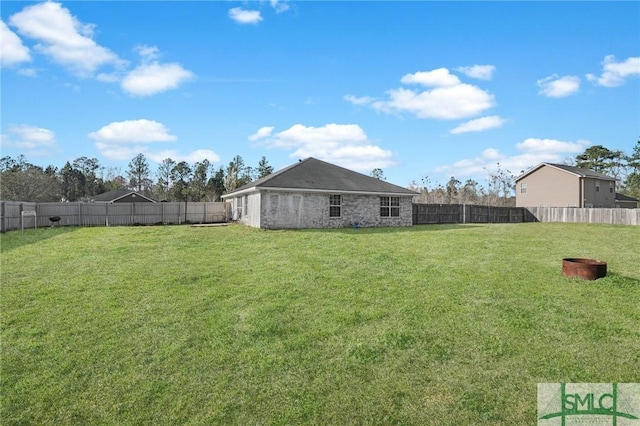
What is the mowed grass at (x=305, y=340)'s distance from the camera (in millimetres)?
3811

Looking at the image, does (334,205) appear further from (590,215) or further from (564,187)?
(564,187)

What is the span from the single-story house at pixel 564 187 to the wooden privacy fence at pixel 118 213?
96.9ft

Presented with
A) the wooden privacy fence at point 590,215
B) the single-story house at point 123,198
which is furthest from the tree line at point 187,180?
A: the wooden privacy fence at point 590,215

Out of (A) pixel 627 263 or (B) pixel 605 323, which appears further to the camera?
(A) pixel 627 263

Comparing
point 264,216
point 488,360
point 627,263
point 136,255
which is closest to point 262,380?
point 488,360

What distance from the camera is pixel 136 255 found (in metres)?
11.4

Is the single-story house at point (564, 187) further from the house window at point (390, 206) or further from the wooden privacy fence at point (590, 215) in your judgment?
the house window at point (390, 206)

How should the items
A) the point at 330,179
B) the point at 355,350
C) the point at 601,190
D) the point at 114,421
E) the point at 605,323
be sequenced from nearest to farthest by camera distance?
the point at 114,421 → the point at 355,350 → the point at 605,323 → the point at 330,179 → the point at 601,190

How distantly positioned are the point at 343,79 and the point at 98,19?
10.3 m

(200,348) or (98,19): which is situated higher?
(98,19)

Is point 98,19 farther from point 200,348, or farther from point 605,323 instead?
point 605,323

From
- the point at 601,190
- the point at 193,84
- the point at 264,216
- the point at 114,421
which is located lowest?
the point at 114,421

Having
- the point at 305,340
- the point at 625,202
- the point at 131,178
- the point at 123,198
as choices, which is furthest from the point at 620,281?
the point at 131,178

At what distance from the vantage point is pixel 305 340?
522 centimetres
